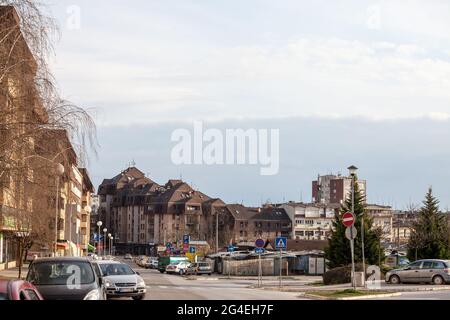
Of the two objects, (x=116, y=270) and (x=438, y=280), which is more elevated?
(x=116, y=270)

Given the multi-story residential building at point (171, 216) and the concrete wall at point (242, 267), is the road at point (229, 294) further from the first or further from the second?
the multi-story residential building at point (171, 216)

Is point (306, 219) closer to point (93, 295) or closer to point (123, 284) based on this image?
point (123, 284)

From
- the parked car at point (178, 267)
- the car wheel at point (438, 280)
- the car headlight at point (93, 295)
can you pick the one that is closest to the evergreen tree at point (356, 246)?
the car wheel at point (438, 280)

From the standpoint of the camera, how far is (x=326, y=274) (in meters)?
49.8

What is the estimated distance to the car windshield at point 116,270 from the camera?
29141 mm

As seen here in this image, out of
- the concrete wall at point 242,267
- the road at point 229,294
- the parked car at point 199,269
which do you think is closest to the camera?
the road at point 229,294

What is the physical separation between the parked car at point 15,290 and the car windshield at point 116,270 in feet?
56.1

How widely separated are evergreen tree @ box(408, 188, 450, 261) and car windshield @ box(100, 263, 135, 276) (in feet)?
116

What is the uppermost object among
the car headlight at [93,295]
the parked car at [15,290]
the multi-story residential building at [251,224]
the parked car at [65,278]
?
the multi-story residential building at [251,224]

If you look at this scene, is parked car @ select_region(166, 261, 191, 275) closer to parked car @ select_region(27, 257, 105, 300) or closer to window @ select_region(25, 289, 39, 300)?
parked car @ select_region(27, 257, 105, 300)

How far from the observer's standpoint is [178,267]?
84000 millimetres

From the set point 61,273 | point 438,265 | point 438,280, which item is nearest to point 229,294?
point 438,280

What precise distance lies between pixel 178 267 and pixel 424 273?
141 feet
